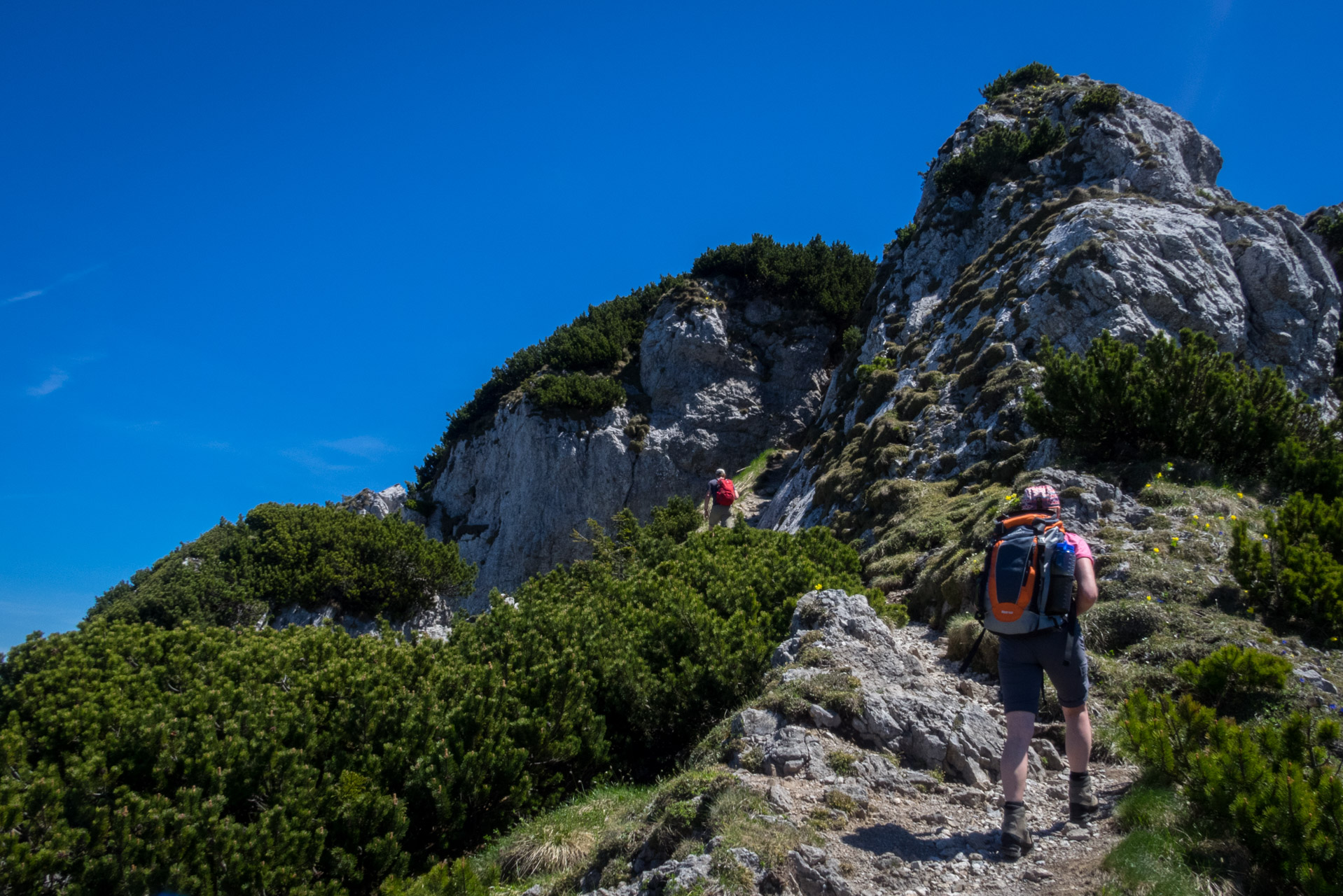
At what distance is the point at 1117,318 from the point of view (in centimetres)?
1569

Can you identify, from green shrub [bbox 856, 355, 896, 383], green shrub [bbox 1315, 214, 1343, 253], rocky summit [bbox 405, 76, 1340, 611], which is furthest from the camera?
green shrub [bbox 856, 355, 896, 383]

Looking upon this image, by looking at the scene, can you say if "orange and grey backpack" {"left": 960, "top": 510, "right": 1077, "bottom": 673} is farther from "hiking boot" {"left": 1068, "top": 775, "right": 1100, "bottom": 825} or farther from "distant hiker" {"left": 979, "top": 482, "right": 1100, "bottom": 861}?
"hiking boot" {"left": 1068, "top": 775, "right": 1100, "bottom": 825}

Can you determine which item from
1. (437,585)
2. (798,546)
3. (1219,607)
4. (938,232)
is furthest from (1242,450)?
(437,585)

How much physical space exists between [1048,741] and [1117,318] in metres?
12.4

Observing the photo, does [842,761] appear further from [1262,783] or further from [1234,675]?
[1234,675]

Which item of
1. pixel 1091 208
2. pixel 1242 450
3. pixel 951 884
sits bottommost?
pixel 951 884

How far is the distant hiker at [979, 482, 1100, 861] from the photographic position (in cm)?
482

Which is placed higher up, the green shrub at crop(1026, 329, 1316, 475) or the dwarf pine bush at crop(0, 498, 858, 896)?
the green shrub at crop(1026, 329, 1316, 475)

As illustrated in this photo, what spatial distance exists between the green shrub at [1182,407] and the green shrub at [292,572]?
2069 centimetres

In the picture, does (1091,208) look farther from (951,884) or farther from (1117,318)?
(951,884)

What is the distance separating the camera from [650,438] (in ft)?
107

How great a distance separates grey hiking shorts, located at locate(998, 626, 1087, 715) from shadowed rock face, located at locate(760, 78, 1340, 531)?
8518 millimetres

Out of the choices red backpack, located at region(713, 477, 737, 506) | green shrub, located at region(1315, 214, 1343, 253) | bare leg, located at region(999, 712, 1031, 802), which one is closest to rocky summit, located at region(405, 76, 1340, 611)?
green shrub, located at region(1315, 214, 1343, 253)

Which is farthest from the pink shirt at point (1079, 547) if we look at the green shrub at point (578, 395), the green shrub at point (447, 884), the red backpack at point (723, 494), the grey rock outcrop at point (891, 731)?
the green shrub at point (578, 395)
